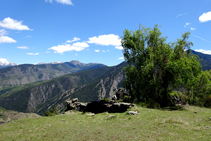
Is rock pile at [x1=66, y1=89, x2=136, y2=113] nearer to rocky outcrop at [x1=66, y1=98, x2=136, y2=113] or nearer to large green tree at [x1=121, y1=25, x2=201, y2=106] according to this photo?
rocky outcrop at [x1=66, y1=98, x2=136, y2=113]

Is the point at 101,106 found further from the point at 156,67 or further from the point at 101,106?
the point at 156,67

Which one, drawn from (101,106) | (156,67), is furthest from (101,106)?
(156,67)

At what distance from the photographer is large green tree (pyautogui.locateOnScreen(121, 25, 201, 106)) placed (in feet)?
110

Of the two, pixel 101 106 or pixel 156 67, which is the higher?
pixel 156 67

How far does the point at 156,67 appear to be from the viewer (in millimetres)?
37250

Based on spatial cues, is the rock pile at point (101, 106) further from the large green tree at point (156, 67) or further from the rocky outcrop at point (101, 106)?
the large green tree at point (156, 67)

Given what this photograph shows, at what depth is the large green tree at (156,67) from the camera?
33562 millimetres

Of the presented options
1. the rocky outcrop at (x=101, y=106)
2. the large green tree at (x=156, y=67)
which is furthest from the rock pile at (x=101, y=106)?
the large green tree at (x=156, y=67)

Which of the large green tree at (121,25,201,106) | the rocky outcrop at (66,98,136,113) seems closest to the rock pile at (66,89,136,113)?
the rocky outcrop at (66,98,136,113)

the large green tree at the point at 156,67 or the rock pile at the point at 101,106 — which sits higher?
the large green tree at the point at 156,67

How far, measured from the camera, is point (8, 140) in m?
17.9

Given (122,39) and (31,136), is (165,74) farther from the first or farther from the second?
(31,136)

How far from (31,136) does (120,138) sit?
511 inches

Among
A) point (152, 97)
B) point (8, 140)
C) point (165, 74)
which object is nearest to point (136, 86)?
point (152, 97)
